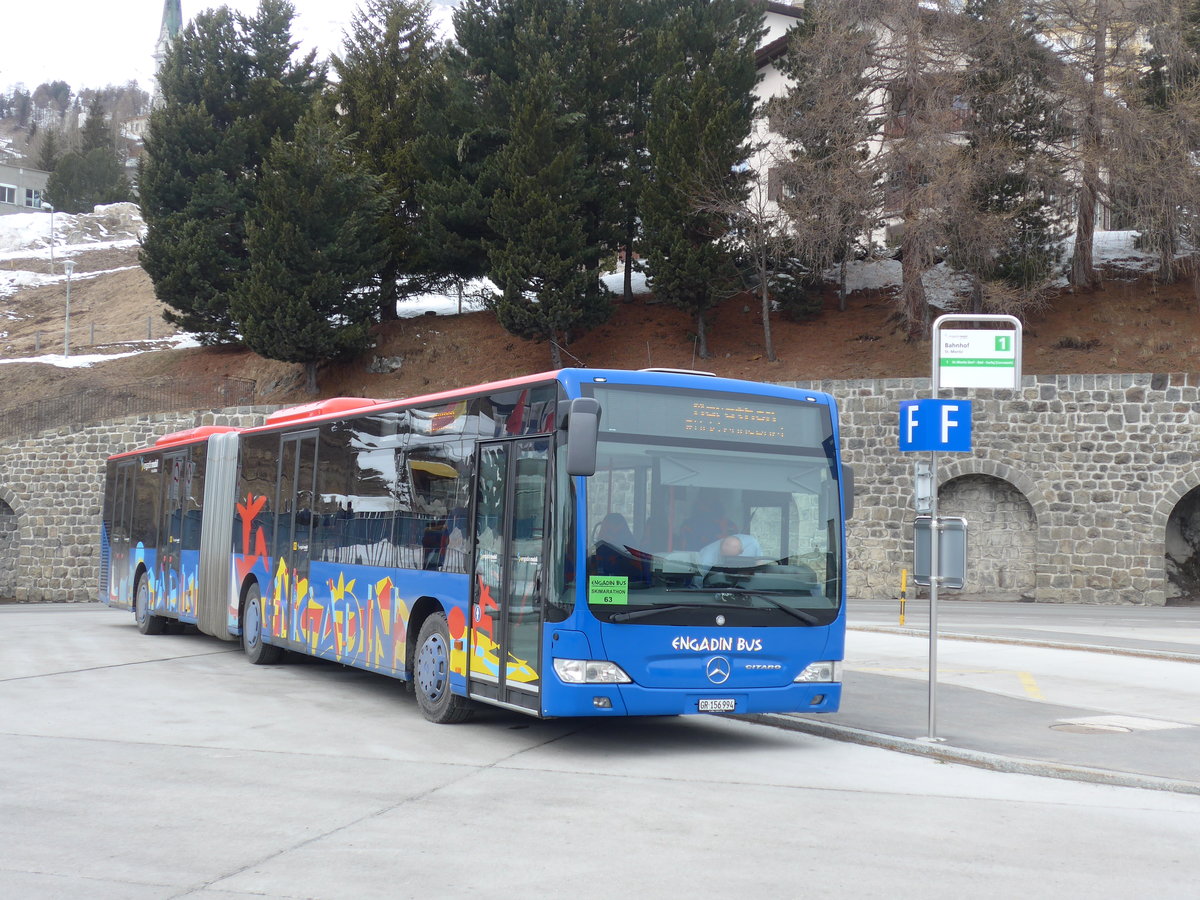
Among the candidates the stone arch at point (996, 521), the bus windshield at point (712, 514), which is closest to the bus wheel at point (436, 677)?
the bus windshield at point (712, 514)

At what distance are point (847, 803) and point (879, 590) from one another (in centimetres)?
2355

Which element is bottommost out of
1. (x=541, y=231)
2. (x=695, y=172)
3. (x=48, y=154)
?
(x=541, y=231)

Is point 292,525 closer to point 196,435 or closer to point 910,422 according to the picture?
point 196,435

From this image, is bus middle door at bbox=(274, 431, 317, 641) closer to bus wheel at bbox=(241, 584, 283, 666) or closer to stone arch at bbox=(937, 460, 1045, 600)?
bus wheel at bbox=(241, 584, 283, 666)

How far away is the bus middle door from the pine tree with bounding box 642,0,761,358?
78.1 ft

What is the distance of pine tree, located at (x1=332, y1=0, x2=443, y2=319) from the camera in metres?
42.9

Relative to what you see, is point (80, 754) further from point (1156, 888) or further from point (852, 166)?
point (852, 166)

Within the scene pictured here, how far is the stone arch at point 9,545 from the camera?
1497 inches

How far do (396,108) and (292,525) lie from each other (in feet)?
111

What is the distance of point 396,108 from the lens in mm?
45344

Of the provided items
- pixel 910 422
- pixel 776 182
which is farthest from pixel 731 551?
pixel 776 182

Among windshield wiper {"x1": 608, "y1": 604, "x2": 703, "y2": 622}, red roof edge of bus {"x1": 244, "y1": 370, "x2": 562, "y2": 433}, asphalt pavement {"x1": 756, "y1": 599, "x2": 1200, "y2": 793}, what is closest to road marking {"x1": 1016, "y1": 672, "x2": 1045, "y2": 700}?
asphalt pavement {"x1": 756, "y1": 599, "x2": 1200, "y2": 793}

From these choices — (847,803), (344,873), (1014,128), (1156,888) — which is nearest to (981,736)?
(847,803)

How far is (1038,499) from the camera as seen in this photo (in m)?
29.5
